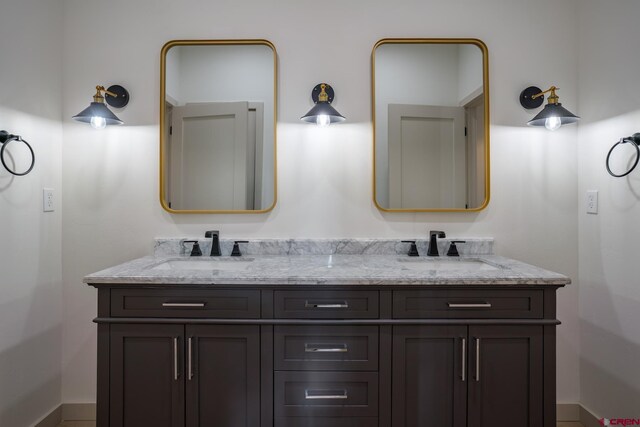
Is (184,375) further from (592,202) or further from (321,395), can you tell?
(592,202)

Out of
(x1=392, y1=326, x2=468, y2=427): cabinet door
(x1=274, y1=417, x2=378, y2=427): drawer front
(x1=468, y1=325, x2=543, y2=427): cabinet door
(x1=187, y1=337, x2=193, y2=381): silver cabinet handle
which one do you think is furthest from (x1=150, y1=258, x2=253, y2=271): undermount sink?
(x1=468, y1=325, x2=543, y2=427): cabinet door

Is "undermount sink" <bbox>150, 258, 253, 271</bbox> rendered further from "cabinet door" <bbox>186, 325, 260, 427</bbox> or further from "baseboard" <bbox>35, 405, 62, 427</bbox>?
"baseboard" <bbox>35, 405, 62, 427</bbox>

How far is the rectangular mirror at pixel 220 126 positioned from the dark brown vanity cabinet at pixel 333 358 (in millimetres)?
694

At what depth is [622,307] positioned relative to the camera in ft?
5.54

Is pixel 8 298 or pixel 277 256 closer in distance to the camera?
pixel 8 298

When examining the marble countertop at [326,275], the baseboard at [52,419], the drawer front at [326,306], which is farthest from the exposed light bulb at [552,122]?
the baseboard at [52,419]

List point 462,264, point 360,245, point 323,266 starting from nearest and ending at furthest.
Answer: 1. point 323,266
2. point 462,264
3. point 360,245

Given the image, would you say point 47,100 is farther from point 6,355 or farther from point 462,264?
point 462,264

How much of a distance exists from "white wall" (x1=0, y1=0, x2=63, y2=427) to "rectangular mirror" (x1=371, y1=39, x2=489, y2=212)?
1.72m

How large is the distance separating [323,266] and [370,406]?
578mm

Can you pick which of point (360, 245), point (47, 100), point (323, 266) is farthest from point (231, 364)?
point (47, 100)

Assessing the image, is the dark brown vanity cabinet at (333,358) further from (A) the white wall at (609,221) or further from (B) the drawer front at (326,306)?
(A) the white wall at (609,221)

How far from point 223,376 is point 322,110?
50.2 inches

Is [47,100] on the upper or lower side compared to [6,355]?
upper
